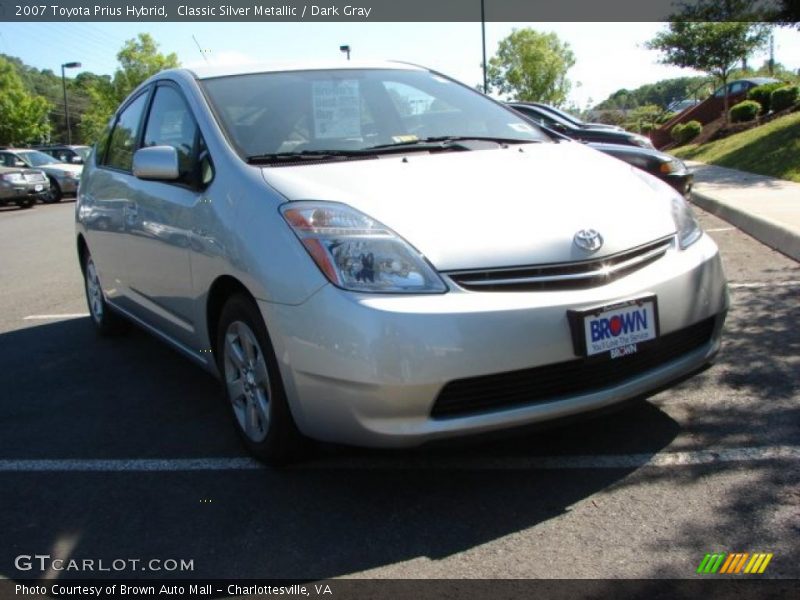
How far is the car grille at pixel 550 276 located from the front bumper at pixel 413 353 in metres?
0.04

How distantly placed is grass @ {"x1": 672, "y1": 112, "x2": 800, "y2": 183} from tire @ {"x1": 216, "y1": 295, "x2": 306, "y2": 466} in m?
10.1

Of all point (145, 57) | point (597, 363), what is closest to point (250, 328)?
point (597, 363)

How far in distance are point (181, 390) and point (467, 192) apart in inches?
88.1

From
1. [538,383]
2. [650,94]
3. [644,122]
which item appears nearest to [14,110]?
[644,122]

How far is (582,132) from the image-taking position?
10195 mm

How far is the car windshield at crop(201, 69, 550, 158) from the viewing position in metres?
A: 3.68

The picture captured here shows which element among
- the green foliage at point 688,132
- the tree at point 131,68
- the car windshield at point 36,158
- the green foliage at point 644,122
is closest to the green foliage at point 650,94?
the green foliage at point 644,122

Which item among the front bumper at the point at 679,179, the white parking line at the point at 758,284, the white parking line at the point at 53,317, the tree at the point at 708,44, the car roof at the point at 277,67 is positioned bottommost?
the white parking line at the point at 53,317

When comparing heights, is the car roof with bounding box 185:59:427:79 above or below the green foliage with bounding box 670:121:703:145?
above

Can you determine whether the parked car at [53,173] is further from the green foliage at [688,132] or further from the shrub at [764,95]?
the shrub at [764,95]

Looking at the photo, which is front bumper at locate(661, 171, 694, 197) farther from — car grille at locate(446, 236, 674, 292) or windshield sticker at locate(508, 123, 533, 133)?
car grille at locate(446, 236, 674, 292)

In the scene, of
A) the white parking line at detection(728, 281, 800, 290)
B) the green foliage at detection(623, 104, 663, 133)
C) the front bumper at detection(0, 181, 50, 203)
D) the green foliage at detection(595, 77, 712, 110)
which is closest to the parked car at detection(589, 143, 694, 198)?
the white parking line at detection(728, 281, 800, 290)

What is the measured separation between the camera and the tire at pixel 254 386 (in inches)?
121

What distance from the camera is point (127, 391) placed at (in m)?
4.55
